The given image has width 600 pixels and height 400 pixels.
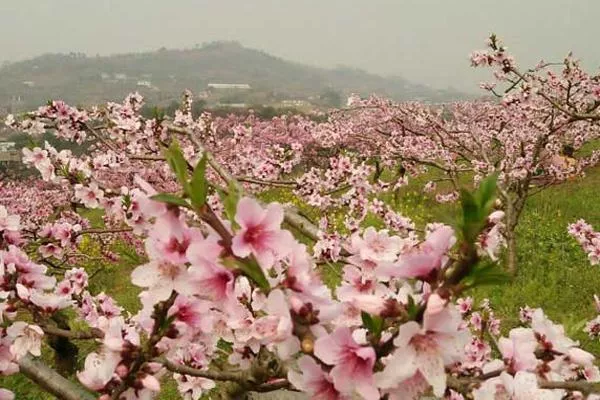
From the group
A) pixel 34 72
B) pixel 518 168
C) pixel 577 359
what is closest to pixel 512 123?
pixel 518 168

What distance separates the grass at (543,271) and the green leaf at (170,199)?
4165 mm

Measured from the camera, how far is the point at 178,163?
1.13 meters

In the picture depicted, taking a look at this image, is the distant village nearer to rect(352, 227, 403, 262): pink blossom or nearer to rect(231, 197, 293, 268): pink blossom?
rect(352, 227, 403, 262): pink blossom

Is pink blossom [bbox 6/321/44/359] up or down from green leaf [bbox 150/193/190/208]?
down

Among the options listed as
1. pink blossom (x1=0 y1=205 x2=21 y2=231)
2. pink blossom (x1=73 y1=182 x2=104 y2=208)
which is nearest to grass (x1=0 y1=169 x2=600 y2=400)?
pink blossom (x1=73 y1=182 x2=104 y2=208)

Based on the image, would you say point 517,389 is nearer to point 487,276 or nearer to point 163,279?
point 487,276

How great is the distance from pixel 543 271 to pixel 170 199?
8031 millimetres

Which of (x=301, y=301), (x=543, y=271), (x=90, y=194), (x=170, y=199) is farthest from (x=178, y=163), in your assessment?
(x=543, y=271)

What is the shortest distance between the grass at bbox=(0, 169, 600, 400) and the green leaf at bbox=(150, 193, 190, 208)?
4.17 metres

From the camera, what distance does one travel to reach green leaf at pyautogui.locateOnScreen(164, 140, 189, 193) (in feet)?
3.59

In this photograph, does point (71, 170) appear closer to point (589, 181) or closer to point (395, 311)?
point (395, 311)

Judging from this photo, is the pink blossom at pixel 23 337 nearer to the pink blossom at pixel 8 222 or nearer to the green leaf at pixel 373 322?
the pink blossom at pixel 8 222

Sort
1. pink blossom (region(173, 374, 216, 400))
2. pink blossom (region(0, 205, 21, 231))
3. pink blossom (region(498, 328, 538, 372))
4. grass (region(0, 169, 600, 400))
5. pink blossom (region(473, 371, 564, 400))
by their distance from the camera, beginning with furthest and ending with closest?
grass (region(0, 169, 600, 400)) → pink blossom (region(173, 374, 216, 400)) → pink blossom (region(0, 205, 21, 231)) → pink blossom (region(498, 328, 538, 372)) → pink blossom (region(473, 371, 564, 400))

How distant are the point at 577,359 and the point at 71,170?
3118 millimetres
